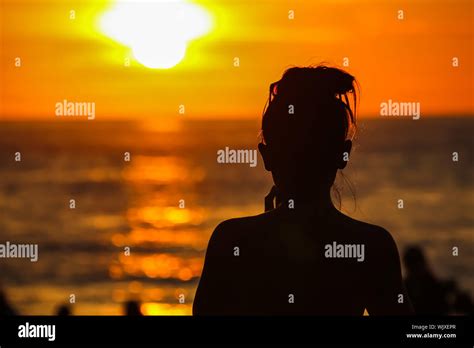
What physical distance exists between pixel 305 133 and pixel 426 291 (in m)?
7.82

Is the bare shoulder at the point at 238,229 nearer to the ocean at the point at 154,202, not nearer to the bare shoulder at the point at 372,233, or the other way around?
the bare shoulder at the point at 372,233

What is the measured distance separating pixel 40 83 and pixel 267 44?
465 inches

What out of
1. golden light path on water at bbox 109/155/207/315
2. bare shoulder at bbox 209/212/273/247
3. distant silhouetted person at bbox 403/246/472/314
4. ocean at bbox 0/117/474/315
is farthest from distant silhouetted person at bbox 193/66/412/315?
golden light path on water at bbox 109/155/207/315

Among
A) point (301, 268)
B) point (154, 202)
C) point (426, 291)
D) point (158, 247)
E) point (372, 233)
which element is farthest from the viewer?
point (154, 202)

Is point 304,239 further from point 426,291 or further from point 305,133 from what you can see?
point 426,291

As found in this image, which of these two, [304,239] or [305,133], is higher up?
[305,133]

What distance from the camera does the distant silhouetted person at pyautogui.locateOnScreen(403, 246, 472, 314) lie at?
34.2 feet

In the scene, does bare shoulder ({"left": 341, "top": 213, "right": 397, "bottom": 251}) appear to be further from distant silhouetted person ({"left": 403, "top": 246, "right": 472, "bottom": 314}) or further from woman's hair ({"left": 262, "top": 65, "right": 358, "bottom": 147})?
distant silhouetted person ({"left": 403, "top": 246, "right": 472, "bottom": 314})

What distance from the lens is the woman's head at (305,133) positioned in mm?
3586

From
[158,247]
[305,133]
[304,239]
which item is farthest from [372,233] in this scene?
[158,247]

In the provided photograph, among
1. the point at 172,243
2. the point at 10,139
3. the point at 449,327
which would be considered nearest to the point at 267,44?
the point at 172,243

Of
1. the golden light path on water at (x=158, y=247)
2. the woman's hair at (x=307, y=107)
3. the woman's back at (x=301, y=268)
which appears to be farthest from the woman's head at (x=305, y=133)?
the golden light path on water at (x=158, y=247)

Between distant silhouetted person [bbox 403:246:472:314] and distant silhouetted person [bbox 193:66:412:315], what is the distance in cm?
642

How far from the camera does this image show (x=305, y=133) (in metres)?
3.63
